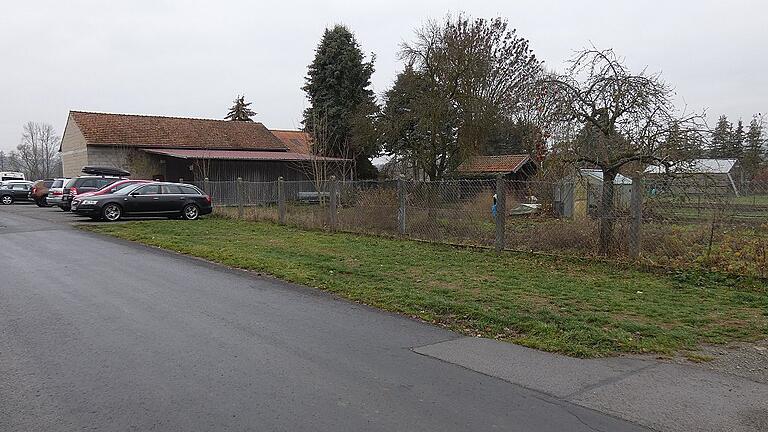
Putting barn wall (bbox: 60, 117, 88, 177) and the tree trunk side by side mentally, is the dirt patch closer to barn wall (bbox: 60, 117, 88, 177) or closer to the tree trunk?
the tree trunk

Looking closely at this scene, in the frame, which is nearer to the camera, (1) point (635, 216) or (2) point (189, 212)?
(1) point (635, 216)

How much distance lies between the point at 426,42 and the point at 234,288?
669 inches

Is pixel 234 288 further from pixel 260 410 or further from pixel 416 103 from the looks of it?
pixel 416 103

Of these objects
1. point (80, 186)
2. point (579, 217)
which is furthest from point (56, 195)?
point (579, 217)

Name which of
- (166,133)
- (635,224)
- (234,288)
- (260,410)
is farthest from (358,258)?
(166,133)

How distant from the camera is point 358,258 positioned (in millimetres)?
11727

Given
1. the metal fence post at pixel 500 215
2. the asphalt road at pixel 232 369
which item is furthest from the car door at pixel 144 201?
the metal fence post at pixel 500 215

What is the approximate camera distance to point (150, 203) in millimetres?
21766

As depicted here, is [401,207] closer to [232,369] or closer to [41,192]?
[232,369]

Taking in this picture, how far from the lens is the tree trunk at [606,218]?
34.8 feet

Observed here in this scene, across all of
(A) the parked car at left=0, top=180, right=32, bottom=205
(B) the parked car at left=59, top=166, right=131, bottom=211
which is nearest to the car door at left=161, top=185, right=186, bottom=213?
(B) the parked car at left=59, top=166, right=131, bottom=211

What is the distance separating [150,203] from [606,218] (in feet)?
55.4

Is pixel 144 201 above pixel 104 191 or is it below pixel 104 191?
below

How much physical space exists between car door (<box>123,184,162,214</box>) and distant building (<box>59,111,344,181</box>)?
10.2 metres
